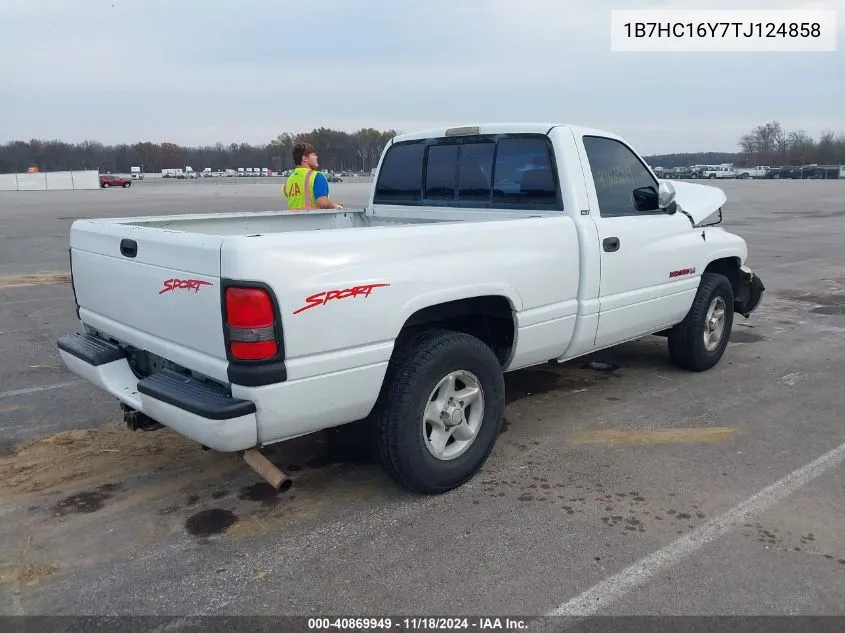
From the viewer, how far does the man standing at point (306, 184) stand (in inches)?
280

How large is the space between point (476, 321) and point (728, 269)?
311cm

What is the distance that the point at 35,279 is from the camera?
10.9m

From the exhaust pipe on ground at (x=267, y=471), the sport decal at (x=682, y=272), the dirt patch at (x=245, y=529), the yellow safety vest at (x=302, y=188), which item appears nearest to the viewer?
the exhaust pipe on ground at (x=267, y=471)

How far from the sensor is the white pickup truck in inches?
117

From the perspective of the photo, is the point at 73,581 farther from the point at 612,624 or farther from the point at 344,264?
the point at 612,624

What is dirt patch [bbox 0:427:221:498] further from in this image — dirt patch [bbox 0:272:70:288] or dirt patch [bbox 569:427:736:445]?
dirt patch [bbox 0:272:70:288]

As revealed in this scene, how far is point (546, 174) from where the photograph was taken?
4492 millimetres

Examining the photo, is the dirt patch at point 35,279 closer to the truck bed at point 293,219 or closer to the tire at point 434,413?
the truck bed at point 293,219

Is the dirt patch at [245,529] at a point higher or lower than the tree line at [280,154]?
lower

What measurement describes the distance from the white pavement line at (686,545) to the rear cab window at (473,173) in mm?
2006

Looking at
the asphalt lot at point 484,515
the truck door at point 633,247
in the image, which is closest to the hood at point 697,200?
the truck door at point 633,247

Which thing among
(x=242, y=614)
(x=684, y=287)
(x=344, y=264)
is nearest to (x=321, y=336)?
(x=344, y=264)

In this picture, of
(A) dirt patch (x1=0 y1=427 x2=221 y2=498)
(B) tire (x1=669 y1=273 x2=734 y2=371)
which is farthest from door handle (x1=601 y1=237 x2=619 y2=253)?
(A) dirt patch (x1=0 y1=427 x2=221 y2=498)

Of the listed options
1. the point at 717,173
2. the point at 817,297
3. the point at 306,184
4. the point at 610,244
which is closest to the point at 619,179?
the point at 610,244
